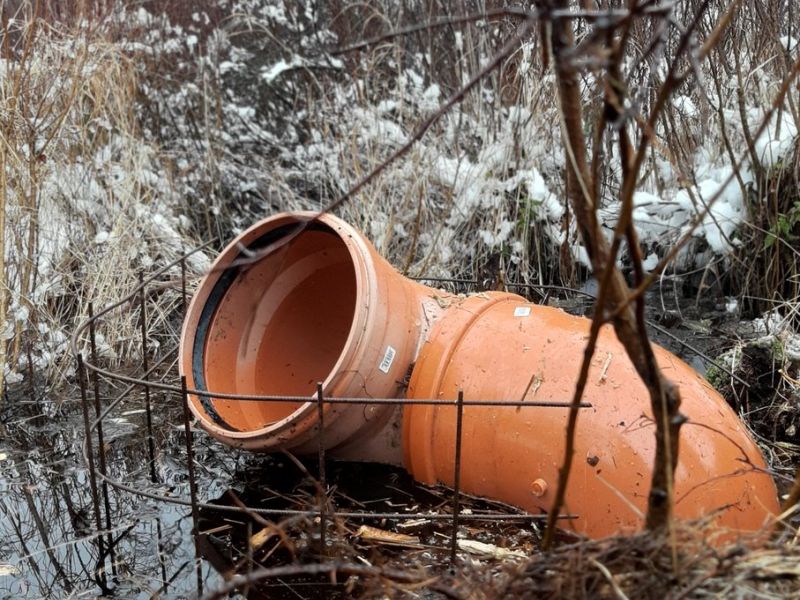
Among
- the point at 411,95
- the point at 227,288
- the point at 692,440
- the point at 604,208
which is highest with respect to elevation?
the point at 411,95

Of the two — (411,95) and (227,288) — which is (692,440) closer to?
(227,288)

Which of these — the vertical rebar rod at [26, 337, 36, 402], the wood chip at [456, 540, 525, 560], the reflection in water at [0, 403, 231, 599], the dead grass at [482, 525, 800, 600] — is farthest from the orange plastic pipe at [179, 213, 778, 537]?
the vertical rebar rod at [26, 337, 36, 402]

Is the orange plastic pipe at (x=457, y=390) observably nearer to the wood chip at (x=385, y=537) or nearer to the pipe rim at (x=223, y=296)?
the pipe rim at (x=223, y=296)

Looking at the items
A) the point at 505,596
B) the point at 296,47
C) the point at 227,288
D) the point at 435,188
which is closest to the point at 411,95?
the point at 435,188

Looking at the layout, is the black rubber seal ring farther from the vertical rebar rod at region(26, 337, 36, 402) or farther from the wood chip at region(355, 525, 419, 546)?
the vertical rebar rod at region(26, 337, 36, 402)

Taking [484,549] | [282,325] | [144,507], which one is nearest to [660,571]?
[484,549]

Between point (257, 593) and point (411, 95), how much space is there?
4.22 metres

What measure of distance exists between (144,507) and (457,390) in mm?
1330

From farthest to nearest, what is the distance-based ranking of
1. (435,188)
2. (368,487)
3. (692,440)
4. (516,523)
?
1. (435,188)
2. (368,487)
3. (516,523)
4. (692,440)

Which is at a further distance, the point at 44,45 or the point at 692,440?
the point at 44,45

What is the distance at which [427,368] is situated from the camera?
2771 mm

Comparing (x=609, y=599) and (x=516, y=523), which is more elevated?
(x=609, y=599)

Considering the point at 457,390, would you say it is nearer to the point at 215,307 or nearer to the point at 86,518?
the point at 215,307

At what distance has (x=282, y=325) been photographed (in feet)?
11.3
